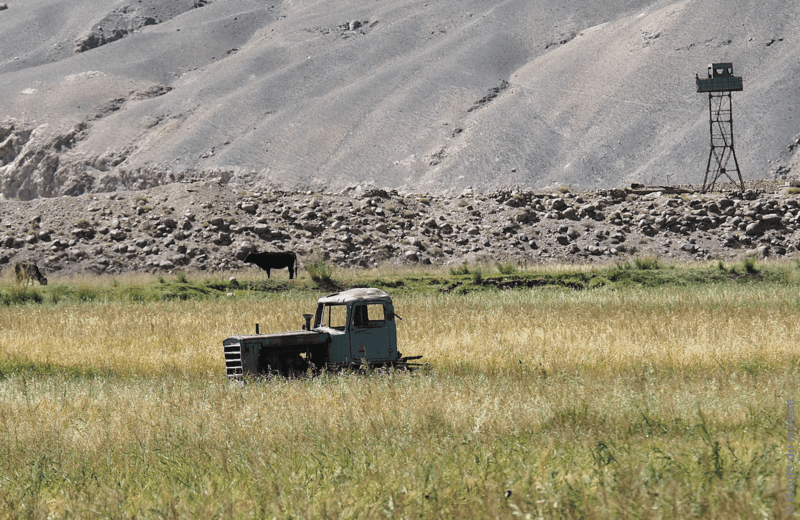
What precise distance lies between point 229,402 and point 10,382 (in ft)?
17.6

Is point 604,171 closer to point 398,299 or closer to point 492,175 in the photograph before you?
point 492,175

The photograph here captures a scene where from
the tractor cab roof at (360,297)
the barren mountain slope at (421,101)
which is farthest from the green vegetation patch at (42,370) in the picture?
the barren mountain slope at (421,101)

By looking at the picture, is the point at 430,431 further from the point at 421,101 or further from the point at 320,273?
the point at 421,101

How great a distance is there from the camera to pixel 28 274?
33.2m

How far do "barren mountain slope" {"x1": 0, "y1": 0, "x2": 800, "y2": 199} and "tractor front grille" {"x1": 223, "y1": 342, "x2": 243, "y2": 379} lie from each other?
194 ft

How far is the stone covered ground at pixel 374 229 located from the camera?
39.3 metres

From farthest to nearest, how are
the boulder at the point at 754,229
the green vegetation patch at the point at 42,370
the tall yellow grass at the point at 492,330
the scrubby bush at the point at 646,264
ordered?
the boulder at the point at 754,229
the scrubby bush at the point at 646,264
the green vegetation patch at the point at 42,370
the tall yellow grass at the point at 492,330

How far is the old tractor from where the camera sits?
41.2 feet

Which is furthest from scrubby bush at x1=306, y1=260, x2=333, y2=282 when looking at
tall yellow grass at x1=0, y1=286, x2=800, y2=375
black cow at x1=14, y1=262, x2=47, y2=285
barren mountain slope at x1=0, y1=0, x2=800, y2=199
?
barren mountain slope at x1=0, y1=0, x2=800, y2=199

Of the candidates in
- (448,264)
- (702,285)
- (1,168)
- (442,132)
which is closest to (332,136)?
(442,132)

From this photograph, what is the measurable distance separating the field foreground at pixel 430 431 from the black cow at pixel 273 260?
1722 cm

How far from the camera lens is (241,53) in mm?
109438

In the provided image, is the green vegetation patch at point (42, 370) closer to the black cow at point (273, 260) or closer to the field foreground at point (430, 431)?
the field foreground at point (430, 431)

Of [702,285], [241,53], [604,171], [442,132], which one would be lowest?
[702,285]
